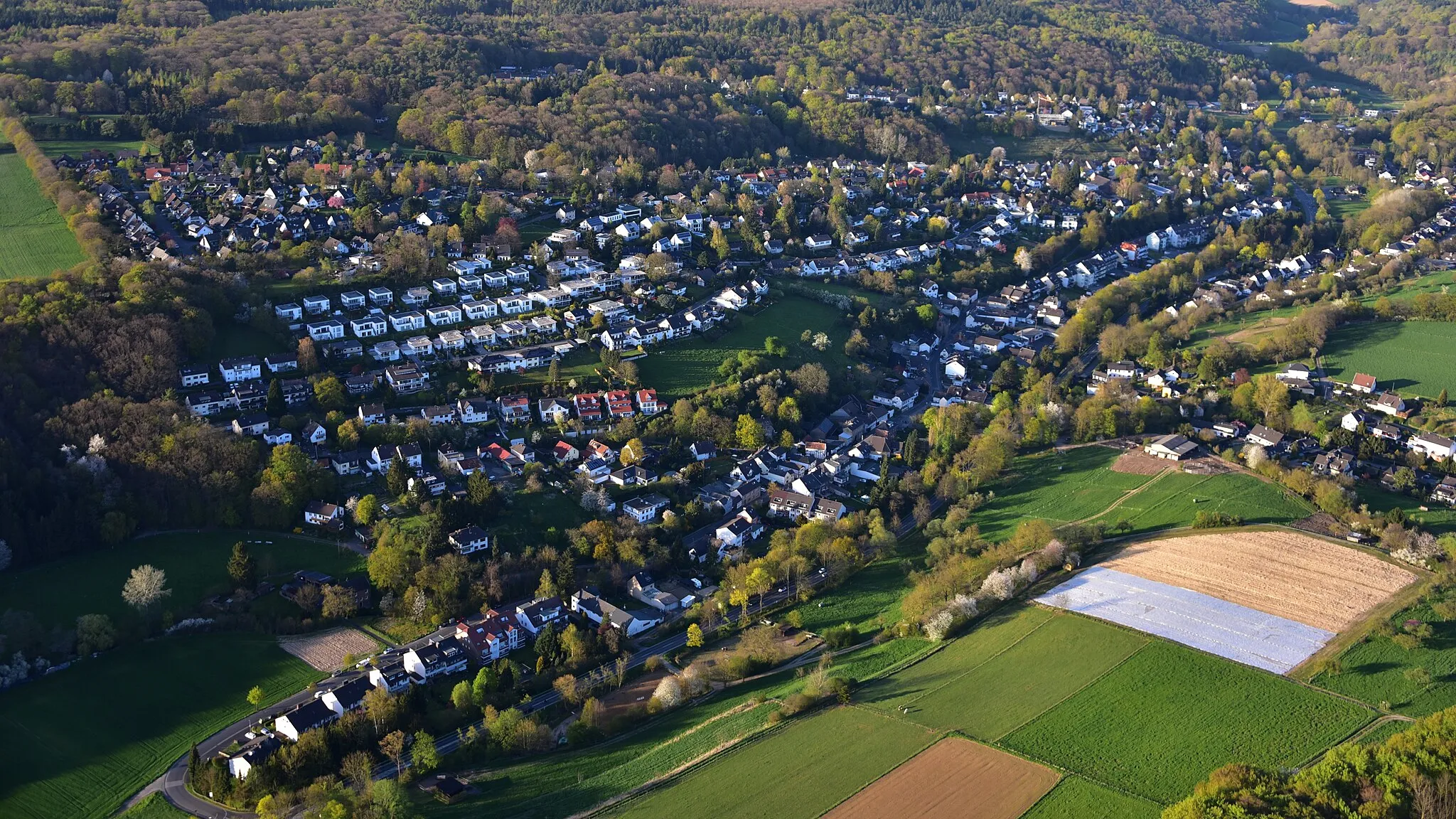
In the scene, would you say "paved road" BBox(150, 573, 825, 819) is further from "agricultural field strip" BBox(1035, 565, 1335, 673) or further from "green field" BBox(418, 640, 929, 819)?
"agricultural field strip" BBox(1035, 565, 1335, 673)

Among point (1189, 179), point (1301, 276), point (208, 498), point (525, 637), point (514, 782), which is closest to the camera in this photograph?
point (514, 782)

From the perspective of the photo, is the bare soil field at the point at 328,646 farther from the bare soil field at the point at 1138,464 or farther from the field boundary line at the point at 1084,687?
the bare soil field at the point at 1138,464

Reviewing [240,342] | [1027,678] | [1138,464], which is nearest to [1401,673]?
[1027,678]

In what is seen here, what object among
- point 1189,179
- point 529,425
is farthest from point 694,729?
point 1189,179

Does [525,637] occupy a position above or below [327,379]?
below

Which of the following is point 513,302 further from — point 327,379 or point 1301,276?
point 1301,276

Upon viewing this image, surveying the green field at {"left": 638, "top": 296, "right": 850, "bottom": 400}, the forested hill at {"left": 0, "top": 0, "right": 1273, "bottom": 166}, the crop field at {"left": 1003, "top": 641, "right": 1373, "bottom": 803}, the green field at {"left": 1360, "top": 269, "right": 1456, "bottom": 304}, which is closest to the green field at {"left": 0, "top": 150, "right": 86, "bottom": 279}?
the forested hill at {"left": 0, "top": 0, "right": 1273, "bottom": 166}

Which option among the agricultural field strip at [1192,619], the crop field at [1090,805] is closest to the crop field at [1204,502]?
the agricultural field strip at [1192,619]
